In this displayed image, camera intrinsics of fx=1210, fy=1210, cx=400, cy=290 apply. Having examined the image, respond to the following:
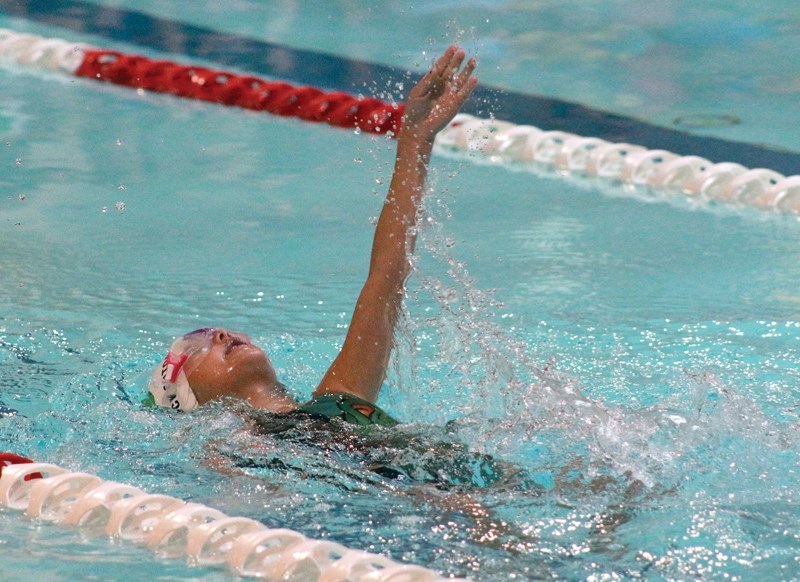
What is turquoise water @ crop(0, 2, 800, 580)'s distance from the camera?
211cm

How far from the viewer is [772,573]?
6.33 feet

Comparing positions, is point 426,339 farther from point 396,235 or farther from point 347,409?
point 347,409

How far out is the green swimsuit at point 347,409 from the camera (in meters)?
2.44

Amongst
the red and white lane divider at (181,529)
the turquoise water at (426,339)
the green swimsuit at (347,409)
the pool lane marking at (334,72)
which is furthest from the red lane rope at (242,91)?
the red and white lane divider at (181,529)

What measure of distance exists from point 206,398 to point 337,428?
1.23ft

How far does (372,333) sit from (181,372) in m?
0.43

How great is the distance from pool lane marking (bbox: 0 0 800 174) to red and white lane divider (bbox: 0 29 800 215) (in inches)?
9.9

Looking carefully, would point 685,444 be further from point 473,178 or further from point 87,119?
point 87,119

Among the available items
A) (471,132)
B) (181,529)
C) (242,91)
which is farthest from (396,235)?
(242,91)

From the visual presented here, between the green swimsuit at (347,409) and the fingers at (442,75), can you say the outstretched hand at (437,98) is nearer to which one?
the fingers at (442,75)

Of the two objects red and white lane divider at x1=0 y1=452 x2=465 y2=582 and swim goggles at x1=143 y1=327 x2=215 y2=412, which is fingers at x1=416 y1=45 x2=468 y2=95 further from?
red and white lane divider at x1=0 y1=452 x2=465 y2=582

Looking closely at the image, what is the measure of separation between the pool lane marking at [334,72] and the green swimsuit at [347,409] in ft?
9.73

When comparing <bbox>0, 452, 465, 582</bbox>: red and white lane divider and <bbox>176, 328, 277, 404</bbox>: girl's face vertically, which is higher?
<bbox>176, 328, 277, 404</bbox>: girl's face

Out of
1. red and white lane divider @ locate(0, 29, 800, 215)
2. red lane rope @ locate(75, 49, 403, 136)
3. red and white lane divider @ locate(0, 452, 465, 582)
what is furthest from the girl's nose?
red lane rope @ locate(75, 49, 403, 136)
